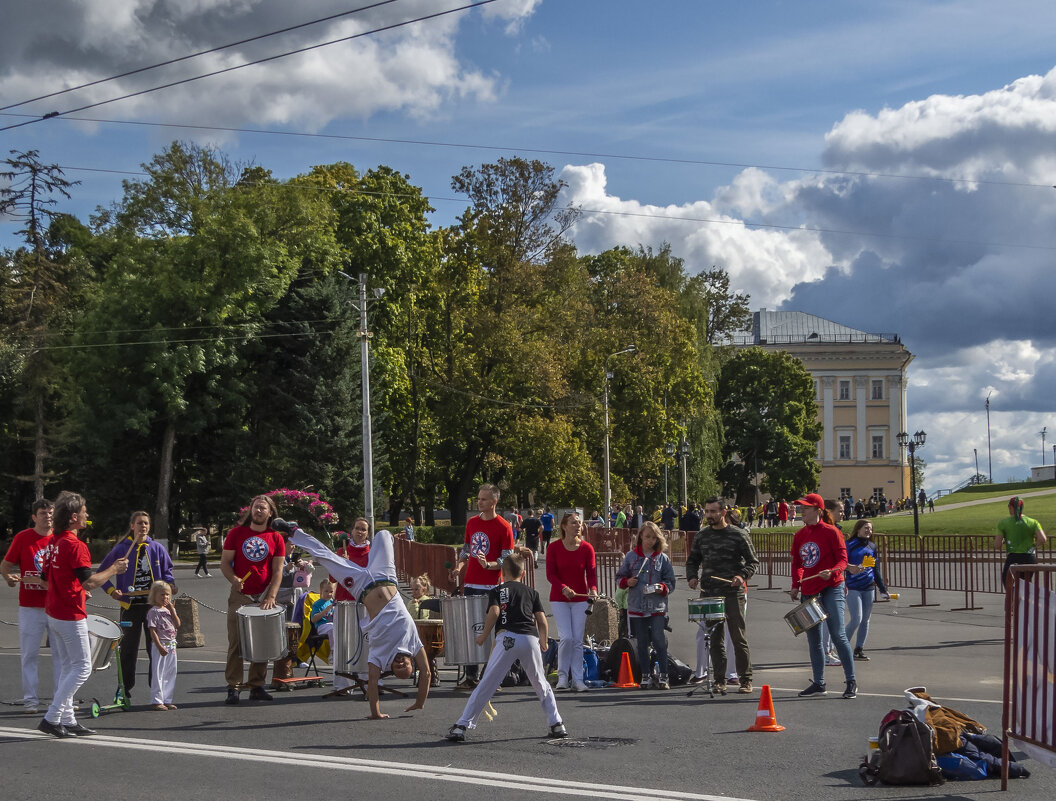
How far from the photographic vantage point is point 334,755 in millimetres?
9047

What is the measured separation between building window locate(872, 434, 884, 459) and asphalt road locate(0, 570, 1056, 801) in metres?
99.2

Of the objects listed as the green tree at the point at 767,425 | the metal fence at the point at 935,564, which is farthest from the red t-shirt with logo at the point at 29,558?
the green tree at the point at 767,425

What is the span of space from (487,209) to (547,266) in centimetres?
352

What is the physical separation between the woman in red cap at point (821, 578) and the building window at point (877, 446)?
10149cm

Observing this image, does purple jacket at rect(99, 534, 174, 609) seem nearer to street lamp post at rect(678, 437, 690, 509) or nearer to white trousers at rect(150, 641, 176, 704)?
white trousers at rect(150, 641, 176, 704)

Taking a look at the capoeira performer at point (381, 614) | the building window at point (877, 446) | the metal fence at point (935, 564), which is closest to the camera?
the capoeira performer at point (381, 614)

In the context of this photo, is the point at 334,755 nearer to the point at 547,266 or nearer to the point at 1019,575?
the point at 1019,575

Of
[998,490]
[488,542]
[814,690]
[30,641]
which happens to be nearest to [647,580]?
[488,542]

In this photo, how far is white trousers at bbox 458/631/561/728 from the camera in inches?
378

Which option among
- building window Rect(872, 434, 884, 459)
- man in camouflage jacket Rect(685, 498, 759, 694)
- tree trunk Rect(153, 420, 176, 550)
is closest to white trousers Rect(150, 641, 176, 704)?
man in camouflage jacket Rect(685, 498, 759, 694)

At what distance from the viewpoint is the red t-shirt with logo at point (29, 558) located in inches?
424

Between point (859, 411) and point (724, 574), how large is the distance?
10168 centimetres

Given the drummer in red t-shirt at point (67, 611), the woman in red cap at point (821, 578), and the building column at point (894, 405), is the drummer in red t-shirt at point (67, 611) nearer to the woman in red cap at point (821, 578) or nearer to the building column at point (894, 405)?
the woman in red cap at point (821, 578)

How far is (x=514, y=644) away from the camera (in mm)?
9766
